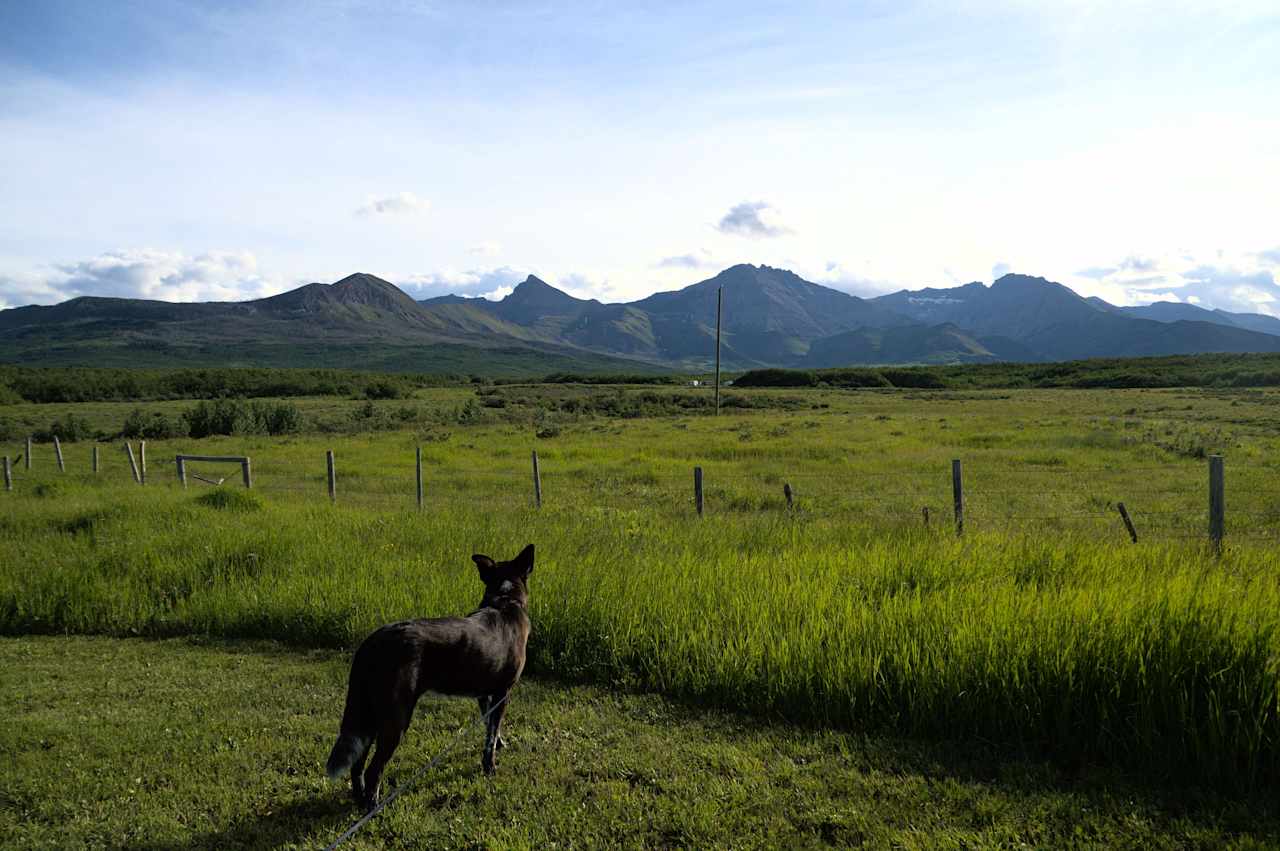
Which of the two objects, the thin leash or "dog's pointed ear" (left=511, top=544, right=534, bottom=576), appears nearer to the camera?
the thin leash

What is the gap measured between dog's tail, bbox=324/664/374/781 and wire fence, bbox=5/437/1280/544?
338 inches

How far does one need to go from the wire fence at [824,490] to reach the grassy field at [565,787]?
608cm

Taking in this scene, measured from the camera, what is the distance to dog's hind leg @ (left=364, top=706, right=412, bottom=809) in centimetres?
429

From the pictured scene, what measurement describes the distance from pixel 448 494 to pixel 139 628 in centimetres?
1102

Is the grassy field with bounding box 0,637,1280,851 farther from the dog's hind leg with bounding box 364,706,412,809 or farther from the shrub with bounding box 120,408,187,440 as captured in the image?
the shrub with bounding box 120,408,187,440

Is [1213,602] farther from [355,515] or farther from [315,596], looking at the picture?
[355,515]

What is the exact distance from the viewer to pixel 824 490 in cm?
1925

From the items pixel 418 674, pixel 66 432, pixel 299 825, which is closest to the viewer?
pixel 418 674

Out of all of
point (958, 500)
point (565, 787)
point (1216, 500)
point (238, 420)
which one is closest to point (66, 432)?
point (238, 420)

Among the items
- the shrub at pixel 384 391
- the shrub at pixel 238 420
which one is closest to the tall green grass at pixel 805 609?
the shrub at pixel 238 420

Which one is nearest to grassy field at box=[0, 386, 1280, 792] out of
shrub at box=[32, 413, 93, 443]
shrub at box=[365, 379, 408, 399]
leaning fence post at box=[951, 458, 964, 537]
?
leaning fence post at box=[951, 458, 964, 537]

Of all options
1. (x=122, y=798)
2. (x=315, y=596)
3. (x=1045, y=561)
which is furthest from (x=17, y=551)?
(x=1045, y=561)

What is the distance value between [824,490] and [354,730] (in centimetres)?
1623

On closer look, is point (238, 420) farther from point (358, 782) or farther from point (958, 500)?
point (358, 782)
